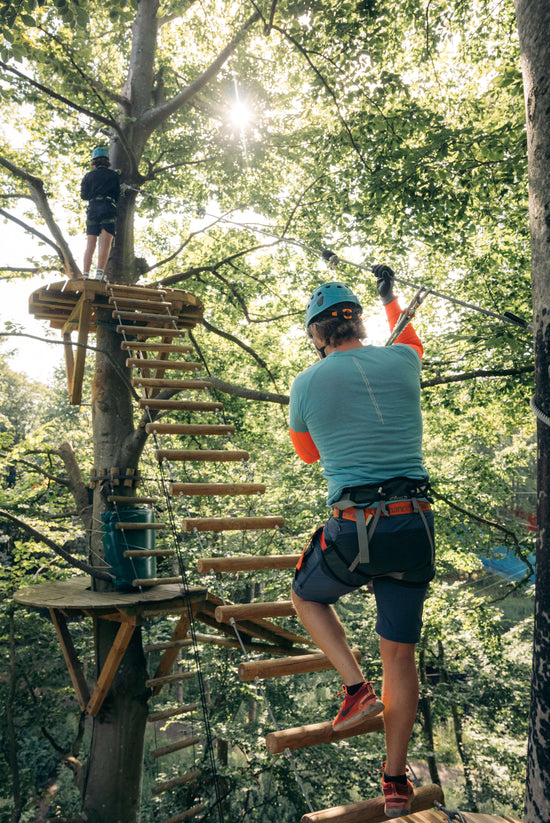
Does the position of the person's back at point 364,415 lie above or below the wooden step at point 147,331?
below

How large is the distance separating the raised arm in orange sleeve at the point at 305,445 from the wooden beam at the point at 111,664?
3.77 meters

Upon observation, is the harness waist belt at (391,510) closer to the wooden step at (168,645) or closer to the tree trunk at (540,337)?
the tree trunk at (540,337)

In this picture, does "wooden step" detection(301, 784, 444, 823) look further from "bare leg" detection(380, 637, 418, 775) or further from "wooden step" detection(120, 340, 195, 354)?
"wooden step" detection(120, 340, 195, 354)

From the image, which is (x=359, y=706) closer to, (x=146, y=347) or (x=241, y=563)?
(x=241, y=563)

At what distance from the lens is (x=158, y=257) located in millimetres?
12172

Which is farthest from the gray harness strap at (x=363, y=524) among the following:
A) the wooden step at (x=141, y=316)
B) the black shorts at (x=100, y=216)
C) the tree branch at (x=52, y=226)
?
the black shorts at (x=100, y=216)

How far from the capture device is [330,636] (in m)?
2.27

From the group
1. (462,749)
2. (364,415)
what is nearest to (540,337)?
(364,415)

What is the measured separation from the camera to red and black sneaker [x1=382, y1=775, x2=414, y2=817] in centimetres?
209

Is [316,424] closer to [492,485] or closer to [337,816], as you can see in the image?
[337,816]

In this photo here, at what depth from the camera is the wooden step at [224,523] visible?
3553 millimetres

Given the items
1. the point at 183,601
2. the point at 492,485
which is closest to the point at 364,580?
the point at 183,601

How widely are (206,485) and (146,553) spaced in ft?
7.35

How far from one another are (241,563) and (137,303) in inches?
148
